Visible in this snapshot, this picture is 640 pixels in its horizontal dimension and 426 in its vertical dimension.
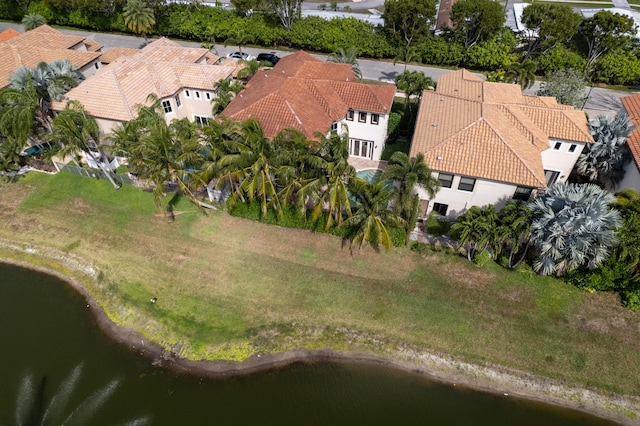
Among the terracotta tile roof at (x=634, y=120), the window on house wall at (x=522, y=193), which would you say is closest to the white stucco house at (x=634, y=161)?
the terracotta tile roof at (x=634, y=120)

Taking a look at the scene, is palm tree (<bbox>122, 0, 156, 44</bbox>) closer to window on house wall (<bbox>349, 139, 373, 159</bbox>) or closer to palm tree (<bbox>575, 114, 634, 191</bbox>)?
window on house wall (<bbox>349, 139, 373, 159</bbox>)

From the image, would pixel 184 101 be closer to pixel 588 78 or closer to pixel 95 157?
pixel 95 157

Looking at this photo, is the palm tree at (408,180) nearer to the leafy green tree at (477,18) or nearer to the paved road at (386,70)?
the paved road at (386,70)

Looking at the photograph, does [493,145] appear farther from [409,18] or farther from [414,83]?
[409,18]

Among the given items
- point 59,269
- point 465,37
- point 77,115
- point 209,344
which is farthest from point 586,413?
point 465,37

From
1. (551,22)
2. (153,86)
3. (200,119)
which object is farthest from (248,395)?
(551,22)

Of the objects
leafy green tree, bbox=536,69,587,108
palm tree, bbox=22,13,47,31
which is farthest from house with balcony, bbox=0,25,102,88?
leafy green tree, bbox=536,69,587,108
